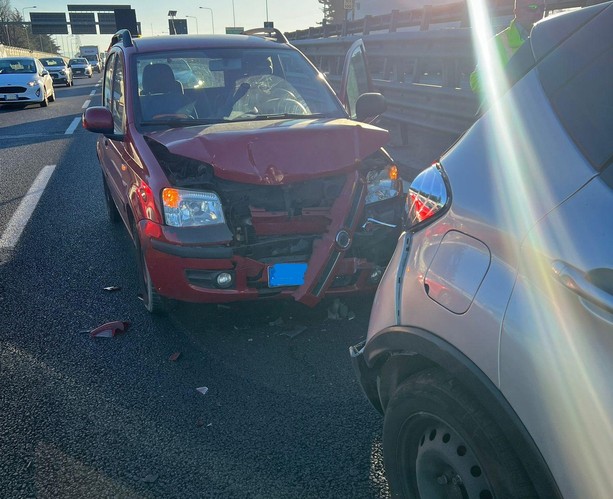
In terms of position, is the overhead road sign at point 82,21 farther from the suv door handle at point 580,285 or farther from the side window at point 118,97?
the suv door handle at point 580,285

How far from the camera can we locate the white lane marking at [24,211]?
6030 millimetres

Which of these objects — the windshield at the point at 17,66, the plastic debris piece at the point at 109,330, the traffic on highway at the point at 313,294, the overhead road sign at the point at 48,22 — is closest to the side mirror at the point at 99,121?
the traffic on highway at the point at 313,294

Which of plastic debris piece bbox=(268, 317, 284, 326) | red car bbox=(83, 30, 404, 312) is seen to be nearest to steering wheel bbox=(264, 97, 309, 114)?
red car bbox=(83, 30, 404, 312)

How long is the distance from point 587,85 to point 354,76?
403 cm

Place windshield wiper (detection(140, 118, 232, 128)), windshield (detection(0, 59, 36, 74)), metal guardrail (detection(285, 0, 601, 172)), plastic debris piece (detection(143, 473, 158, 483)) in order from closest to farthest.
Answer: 1. plastic debris piece (detection(143, 473, 158, 483))
2. windshield wiper (detection(140, 118, 232, 128))
3. metal guardrail (detection(285, 0, 601, 172))
4. windshield (detection(0, 59, 36, 74))

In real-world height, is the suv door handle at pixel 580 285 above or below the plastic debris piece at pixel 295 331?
above

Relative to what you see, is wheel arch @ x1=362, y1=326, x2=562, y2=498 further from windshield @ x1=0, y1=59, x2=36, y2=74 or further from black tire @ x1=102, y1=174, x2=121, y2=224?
windshield @ x1=0, y1=59, x2=36, y2=74

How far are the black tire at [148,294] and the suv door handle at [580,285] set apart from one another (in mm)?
2969

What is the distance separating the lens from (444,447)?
5.98ft

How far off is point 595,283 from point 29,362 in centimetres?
325

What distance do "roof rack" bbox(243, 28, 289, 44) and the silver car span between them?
423 centimetres

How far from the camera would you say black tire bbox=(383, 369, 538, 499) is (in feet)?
5.26

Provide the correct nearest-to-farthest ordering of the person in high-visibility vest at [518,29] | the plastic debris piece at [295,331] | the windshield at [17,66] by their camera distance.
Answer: the plastic debris piece at [295,331] → the person in high-visibility vest at [518,29] → the windshield at [17,66]

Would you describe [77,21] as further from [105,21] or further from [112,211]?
[112,211]
